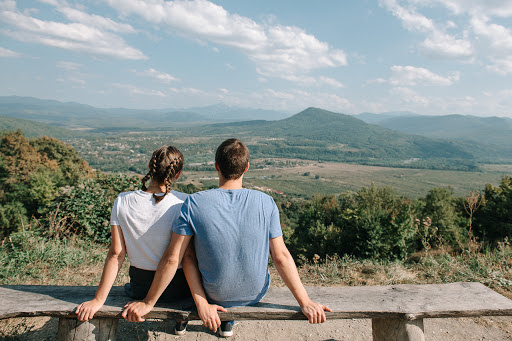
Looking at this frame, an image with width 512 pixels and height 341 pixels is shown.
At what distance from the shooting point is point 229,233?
1.94 meters

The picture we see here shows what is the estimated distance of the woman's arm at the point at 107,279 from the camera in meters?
2.10

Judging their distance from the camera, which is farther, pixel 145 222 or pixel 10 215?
pixel 10 215

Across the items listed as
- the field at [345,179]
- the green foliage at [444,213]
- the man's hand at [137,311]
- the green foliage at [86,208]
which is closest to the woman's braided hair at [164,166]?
the man's hand at [137,311]

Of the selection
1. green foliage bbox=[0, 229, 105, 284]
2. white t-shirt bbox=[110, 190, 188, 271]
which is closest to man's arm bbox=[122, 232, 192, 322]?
white t-shirt bbox=[110, 190, 188, 271]

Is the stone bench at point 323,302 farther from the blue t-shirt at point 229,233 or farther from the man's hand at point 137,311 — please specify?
the blue t-shirt at point 229,233

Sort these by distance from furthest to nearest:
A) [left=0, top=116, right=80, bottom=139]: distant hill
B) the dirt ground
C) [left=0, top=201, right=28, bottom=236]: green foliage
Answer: [left=0, top=116, right=80, bottom=139]: distant hill
[left=0, top=201, right=28, bottom=236]: green foliage
the dirt ground

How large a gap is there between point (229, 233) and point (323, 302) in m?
0.99

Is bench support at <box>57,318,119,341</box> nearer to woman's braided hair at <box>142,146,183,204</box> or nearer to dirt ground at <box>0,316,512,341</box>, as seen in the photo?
dirt ground at <box>0,316,512,341</box>

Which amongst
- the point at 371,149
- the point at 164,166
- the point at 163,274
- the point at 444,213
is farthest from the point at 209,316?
the point at 371,149

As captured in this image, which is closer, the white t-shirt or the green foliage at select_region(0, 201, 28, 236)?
the white t-shirt

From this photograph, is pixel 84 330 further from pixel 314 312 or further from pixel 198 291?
pixel 314 312

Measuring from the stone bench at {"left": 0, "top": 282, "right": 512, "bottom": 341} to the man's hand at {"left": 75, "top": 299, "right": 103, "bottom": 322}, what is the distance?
0.17ft

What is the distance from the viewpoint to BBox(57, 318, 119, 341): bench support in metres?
2.16

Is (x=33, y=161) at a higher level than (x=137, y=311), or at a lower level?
lower
